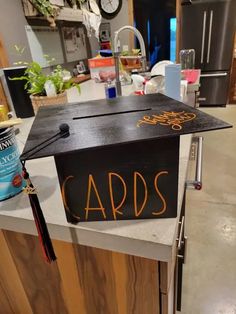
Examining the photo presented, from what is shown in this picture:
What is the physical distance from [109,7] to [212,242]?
403 cm

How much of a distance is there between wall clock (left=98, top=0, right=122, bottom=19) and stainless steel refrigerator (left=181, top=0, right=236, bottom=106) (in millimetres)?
1151

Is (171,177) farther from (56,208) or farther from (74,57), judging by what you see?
(74,57)

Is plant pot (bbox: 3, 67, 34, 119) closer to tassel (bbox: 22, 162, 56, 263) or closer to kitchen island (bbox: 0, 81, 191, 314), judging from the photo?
kitchen island (bbox: 0, 81, 191, 314)

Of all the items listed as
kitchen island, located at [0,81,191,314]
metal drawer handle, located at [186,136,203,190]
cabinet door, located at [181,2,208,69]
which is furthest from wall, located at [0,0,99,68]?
cabinet door, located at [181,2,208,69]

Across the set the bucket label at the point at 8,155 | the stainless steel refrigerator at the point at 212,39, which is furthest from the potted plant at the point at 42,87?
the stainless steel refrigerator at the point at 212,39

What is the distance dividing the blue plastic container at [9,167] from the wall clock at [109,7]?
4140mm

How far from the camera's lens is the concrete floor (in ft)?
4.49

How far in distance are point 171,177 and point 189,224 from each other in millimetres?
1594

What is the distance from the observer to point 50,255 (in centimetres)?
54

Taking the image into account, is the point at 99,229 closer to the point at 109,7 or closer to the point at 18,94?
the point at 18,94

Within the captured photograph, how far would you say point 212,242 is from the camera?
1.73m

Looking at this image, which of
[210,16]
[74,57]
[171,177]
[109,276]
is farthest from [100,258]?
[210,16]

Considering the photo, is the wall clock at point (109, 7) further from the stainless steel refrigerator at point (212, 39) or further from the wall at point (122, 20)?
the stainless steel refrigerator at point (212, 39)

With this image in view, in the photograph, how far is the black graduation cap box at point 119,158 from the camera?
17.8 inches
